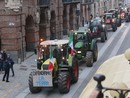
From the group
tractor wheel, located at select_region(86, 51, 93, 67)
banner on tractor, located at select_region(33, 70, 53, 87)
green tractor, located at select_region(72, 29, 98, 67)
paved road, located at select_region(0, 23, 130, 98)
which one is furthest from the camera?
green tractor, located at select_region(72, 29, 98, 67)

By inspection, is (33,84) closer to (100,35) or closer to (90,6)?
(100,35)

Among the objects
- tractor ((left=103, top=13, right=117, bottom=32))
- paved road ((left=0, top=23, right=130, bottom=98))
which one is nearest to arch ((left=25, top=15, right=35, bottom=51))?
paved road ((left=0, top=23, right=130, bottom=98))

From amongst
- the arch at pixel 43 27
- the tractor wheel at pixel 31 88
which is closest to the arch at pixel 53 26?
the arch at pixel 43 27

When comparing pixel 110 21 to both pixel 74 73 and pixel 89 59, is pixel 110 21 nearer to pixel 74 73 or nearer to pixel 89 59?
pixel 89 59

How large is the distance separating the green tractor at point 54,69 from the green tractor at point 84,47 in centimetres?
408

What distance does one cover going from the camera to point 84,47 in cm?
2331

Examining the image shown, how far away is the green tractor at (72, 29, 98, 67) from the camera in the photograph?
74.9 feet

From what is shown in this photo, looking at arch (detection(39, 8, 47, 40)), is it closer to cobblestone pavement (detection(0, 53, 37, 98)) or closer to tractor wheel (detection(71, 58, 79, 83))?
cobblestone pavement (detection(0, 53, 37, 98))

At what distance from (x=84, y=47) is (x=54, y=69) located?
7084 millimetres

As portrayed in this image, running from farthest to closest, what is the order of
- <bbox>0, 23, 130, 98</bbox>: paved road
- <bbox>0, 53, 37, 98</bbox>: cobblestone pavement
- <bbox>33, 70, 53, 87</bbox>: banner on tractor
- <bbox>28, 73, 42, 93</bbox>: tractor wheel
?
1. <bbox>0, 53, 37, 98</bbox>: cobblestone pavement
2. <bbox>0, 23, 130, 98</bbox>: paved road
3. <bbox>28, 73, 42, 93</bbox>: tractor wheel
4. <bbox>33, 70, 53, 87</bbox>: banner on tractor

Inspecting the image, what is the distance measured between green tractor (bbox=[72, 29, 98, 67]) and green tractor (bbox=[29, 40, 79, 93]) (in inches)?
161

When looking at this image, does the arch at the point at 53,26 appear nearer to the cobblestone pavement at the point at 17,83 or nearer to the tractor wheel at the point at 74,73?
the cobblestone pavement at the point at 17,83

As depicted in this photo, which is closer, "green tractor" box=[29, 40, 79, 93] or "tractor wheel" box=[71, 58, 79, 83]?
"green tractor" box=[29, 40, 79, 93]

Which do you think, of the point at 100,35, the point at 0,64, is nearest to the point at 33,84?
the point at 0,64
